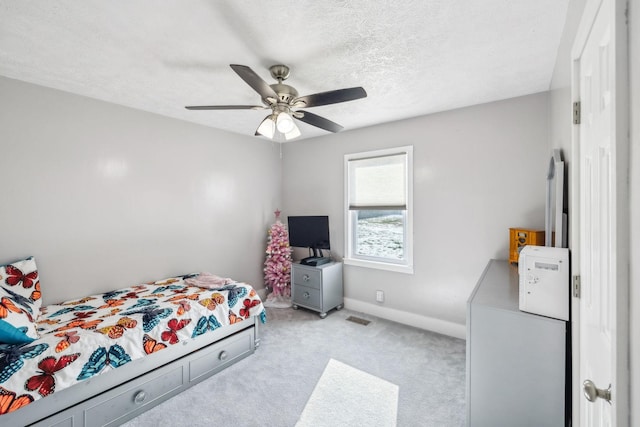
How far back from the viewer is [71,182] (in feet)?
8.68

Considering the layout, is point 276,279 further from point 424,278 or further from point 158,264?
point 424,278

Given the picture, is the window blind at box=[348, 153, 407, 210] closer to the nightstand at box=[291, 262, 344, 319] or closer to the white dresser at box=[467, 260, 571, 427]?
the nightstand at box=[291, 262, 344, 319]

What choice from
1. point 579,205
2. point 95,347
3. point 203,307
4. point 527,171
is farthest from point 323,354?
point 527,171

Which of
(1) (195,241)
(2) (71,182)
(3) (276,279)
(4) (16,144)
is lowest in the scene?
(3) (276,279)

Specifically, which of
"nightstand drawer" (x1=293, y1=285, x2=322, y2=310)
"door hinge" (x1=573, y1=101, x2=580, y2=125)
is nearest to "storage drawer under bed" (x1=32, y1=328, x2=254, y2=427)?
"nightstand drawer" (x1=293, y1=285, x2=322, y2=310)

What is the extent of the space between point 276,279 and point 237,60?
3.01 metres

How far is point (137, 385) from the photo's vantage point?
2.07 m

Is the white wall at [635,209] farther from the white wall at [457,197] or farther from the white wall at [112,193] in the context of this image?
the white wall at [112,193]

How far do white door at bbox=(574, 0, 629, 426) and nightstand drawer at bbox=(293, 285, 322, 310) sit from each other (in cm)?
279

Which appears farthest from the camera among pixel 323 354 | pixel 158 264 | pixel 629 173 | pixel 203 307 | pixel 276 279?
pixel 276 279

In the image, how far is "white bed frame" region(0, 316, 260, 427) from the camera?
5.64 ft

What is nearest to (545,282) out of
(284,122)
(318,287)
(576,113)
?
(576,113)

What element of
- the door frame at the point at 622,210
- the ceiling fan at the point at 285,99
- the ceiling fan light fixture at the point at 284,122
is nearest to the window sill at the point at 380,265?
the ceiling fan at the point at 285,99

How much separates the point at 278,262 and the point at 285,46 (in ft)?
9.99
